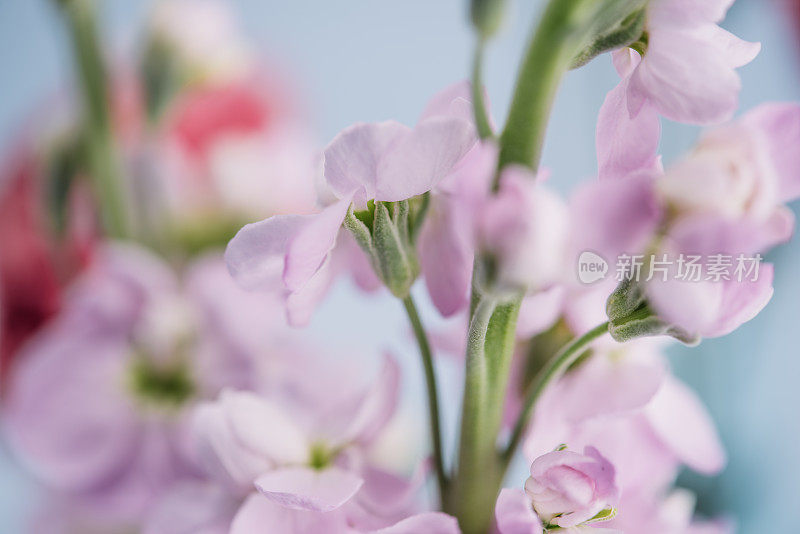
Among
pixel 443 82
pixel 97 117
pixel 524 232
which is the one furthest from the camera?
pixel 443 82

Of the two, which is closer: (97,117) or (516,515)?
(516,515)

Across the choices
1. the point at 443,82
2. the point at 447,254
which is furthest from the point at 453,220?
the point at 443,82

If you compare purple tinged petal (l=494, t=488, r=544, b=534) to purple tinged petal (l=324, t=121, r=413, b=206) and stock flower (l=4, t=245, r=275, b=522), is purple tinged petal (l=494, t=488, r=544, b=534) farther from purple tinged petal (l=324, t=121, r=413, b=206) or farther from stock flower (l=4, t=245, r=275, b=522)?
stock flower (l=4, t=245, r=275, b=522)

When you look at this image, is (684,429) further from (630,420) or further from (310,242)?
(310,242)

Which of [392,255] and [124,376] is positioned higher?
[392,255]

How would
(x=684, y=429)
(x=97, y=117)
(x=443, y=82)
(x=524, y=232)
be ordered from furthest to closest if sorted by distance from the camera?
(x=443, y=82) < (x=97, y=117) < (x=684, y=429) < (x=524, y=232)

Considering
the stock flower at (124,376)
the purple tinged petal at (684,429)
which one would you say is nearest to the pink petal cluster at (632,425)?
the purple tinged petal at (684,429)
